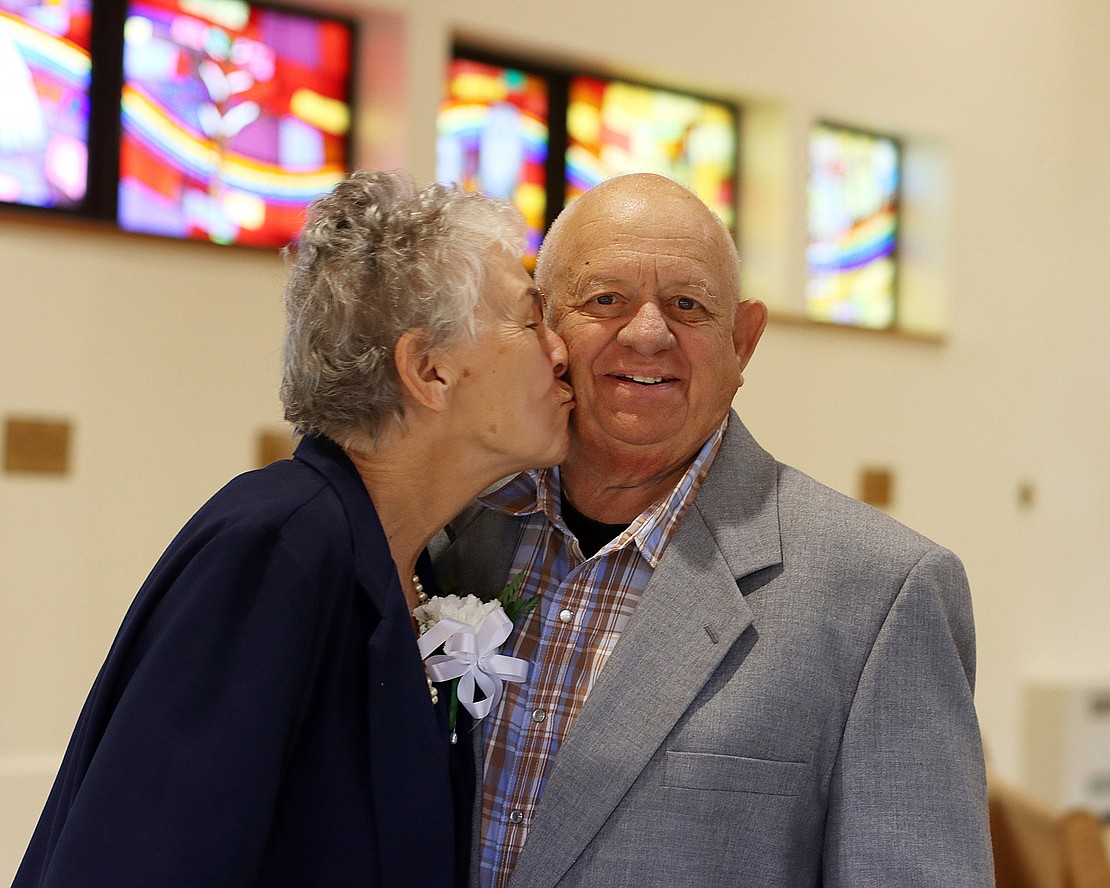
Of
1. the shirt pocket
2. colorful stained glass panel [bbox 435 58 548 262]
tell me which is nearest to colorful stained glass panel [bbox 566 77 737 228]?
colorful stained glass panel [bbox 435 58 548 262]

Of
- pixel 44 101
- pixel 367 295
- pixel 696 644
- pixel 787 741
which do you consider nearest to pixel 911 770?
pixel 787 741

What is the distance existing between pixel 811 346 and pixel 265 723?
5.02 m

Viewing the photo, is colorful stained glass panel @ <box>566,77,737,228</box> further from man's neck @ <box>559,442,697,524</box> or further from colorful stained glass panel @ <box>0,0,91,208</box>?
man's neck @ <box>559,442,697,524</box>

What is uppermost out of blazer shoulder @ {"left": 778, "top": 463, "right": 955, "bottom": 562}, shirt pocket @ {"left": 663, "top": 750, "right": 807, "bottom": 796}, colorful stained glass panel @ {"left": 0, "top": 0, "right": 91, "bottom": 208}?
colorful stained glass panel @ {"left": 0, "top": 0, "right": 91, "bottom": 208}

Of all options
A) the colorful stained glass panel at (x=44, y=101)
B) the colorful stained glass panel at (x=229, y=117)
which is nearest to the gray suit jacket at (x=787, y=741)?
the colorful stained glass panel at (x=229, y=117)

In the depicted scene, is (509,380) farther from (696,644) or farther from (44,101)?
(44,101)

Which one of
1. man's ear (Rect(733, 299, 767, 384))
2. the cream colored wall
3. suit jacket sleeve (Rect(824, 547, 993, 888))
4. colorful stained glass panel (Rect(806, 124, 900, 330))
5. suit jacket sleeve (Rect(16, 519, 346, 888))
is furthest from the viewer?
colorful stained glass panel (Rect(806, 124, 900, 330))

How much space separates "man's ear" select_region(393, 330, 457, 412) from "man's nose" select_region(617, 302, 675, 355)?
326 millimetres

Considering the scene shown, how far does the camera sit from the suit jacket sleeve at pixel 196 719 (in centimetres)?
143

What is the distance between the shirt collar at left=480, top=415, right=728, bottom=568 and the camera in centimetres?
190

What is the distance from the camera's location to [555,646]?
6.20 ft

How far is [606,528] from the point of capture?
2.05 meters

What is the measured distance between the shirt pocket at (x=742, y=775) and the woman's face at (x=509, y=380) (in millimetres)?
494

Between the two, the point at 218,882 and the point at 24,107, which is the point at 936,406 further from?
the point at 218,882
